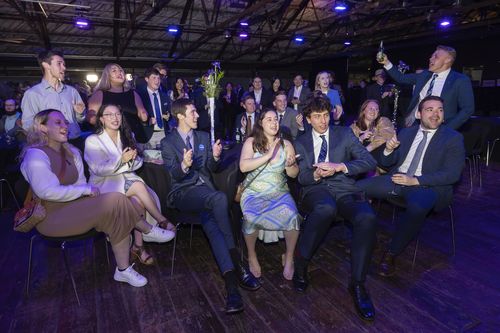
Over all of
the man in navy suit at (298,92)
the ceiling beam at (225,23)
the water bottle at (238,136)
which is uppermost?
the ceiling beam at (225,23)

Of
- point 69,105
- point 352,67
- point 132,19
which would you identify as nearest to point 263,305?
point 69,105

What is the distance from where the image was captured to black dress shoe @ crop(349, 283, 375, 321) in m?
2.04

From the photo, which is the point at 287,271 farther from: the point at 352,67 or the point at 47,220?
the point at 352,67

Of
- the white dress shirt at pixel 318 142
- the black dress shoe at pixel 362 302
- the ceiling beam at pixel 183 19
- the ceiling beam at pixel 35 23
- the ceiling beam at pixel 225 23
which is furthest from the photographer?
the ceiling beam at pixel 183 19

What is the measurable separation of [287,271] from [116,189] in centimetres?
158

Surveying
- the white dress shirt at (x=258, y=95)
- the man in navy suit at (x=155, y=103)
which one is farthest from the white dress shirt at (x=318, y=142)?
the white dress shirt at (x=258, y=95)

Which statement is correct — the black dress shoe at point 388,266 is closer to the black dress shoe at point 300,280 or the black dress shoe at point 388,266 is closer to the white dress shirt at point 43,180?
the black dress shoe at point 300,280

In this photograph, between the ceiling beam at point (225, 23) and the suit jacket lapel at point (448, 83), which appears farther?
the ceiling beam at point (225, 23)

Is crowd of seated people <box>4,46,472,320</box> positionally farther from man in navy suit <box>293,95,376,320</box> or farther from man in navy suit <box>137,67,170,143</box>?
man in navy suit <box>137,67,170,143</box>

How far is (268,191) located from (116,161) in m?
1.29

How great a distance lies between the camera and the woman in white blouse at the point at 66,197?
2.12 metres

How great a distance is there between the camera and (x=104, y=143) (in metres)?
2.57

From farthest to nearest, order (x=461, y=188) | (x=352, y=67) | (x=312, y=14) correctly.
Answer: (x=352, y=67) < (x=312, y=14) < (x=461, y=188)

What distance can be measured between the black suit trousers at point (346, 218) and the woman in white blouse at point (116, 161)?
1.18m
